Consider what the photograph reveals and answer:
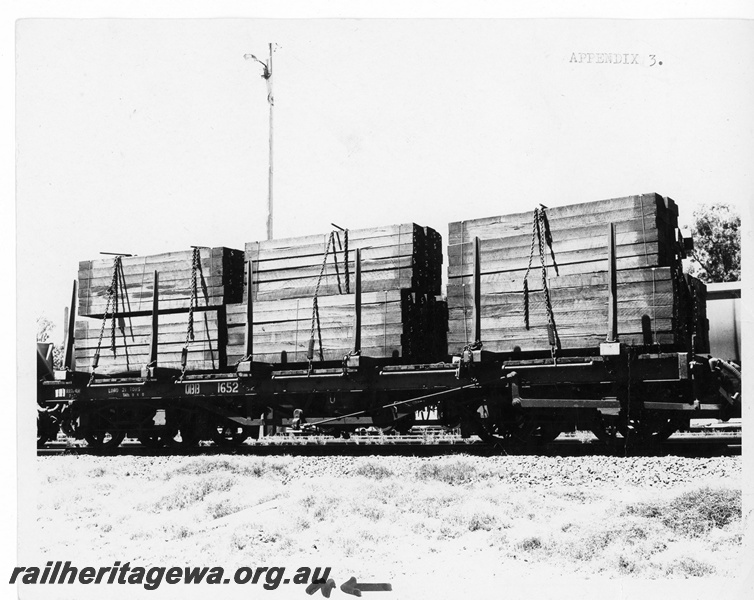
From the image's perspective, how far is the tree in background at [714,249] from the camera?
20.9 metres

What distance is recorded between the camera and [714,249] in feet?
77.1

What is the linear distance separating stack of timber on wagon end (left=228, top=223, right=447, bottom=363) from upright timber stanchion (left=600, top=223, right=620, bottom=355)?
275 centimetres

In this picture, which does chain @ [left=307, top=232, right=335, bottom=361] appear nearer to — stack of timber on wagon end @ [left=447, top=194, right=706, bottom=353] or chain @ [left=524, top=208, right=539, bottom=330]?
stack of timber on wagon end @ [left=447, top=194, right=706, bottom=353]

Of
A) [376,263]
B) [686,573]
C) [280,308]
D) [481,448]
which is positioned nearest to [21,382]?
[280,308]

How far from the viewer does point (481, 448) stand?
1115 cm

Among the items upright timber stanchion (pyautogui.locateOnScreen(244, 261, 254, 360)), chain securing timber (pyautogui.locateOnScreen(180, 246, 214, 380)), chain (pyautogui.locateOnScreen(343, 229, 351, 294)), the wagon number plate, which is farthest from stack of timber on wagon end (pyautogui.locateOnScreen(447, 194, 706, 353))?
chain securing timber (pyautogui.locateOnScreen(180, 246, 214, 380))

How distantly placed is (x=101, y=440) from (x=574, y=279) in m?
8.83

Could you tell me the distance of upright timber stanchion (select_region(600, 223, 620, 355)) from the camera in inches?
372

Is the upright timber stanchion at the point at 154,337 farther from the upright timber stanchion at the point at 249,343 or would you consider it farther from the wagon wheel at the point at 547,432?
the wagon wheel at the point at 547,432

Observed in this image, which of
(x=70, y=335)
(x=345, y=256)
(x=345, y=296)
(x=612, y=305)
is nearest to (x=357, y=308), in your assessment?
(x=345, y=296)

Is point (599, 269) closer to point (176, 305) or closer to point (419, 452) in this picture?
point (419, 452)

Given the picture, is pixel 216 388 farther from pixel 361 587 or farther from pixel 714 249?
pixel 714 249

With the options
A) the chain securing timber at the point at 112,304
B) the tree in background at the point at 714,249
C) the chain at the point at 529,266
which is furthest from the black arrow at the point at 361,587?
the tree in background at the point at 714,249

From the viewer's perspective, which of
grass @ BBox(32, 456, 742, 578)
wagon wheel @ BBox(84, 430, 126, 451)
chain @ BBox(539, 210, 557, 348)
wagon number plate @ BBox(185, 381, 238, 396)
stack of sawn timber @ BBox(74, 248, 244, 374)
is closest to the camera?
grass @ BBox(32, 456, 742, 578)
